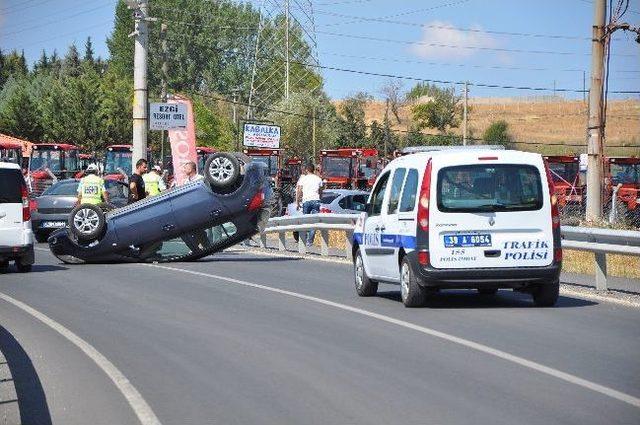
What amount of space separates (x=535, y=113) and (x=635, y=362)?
380ft

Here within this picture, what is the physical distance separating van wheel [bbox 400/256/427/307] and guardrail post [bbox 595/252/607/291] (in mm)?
3205

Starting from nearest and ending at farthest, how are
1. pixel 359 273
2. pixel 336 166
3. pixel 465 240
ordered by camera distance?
pixel 465 240, pixel 359 273, pixel 336 166

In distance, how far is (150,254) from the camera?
2403 cm

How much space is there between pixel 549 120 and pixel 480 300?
105 m

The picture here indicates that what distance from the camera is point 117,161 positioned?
2259 inches

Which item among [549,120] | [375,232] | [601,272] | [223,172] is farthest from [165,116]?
[549,120]

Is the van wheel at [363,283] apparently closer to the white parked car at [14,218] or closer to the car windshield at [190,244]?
the white parked car at [14,218]

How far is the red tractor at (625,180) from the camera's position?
39.2m

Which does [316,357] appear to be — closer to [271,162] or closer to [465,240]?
[465,240]

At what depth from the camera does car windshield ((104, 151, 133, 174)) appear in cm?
5719

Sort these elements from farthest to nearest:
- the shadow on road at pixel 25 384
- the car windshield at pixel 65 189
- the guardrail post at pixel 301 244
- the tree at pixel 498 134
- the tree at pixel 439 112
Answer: the tree at pixel 439 112 → the tree at pixel 498 134 → the car windshield at pixel 65 189 → the guardrail post at pixel 301 244 → the shadow on road at pixel 25 384

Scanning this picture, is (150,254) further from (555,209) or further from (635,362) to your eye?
(635,362)

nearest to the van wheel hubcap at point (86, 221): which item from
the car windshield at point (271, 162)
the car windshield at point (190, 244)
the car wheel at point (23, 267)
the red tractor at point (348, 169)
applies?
the car windshield at point (190, 244)

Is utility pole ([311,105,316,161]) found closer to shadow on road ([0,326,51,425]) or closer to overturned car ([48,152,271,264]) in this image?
overturned car ([48,152,271,264])
